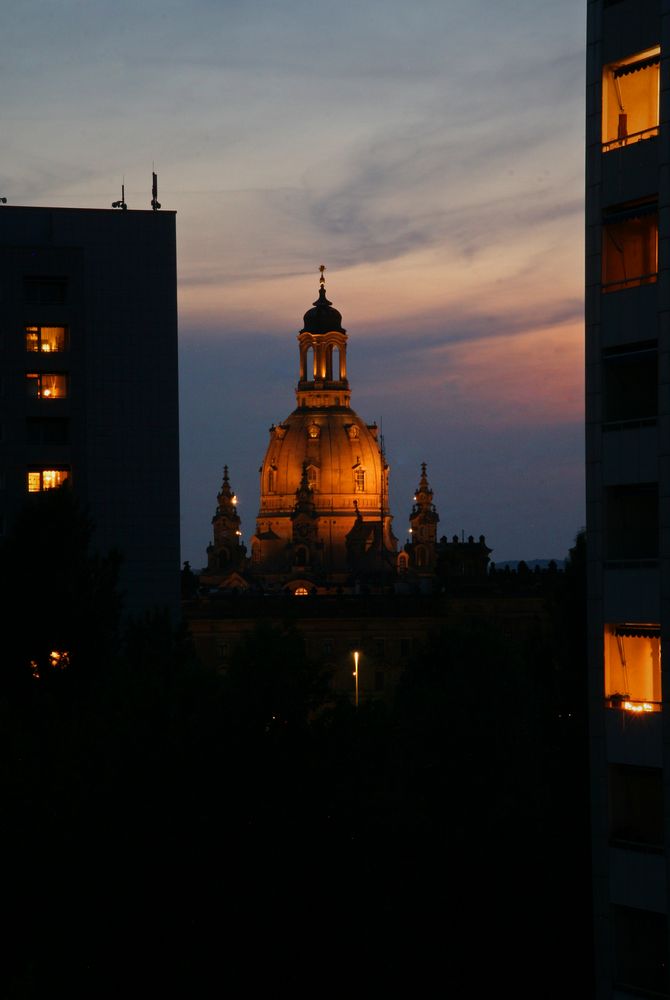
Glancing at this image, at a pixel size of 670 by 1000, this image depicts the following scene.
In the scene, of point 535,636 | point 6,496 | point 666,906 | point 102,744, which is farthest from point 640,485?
point 6,496

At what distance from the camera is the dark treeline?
39.7 metres

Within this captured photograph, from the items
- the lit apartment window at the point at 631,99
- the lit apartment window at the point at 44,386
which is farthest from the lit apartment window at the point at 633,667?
the lit apartment window at the point at 44,386

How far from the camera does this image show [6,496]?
92125mm

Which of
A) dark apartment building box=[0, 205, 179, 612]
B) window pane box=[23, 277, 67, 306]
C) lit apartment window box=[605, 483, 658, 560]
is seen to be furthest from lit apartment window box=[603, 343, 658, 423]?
dark apartment building box=[0, 205, 179, 612]

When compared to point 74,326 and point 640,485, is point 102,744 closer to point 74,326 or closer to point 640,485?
point 640,485

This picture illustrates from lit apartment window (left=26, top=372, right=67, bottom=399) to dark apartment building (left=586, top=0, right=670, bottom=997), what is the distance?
63.5 metres

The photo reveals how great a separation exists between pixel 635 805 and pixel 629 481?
16.6ft

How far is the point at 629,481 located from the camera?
3150cm

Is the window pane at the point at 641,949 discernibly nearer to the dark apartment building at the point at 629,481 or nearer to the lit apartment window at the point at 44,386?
the dark apartment building at the point at 629,481

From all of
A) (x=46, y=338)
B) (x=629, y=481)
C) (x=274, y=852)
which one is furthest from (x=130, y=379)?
(x=629, y=481)

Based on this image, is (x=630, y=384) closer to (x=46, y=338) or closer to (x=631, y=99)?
(x=631, y=99)

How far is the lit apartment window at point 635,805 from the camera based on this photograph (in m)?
31.2

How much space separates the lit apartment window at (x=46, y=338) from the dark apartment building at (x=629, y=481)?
6375 centimetres

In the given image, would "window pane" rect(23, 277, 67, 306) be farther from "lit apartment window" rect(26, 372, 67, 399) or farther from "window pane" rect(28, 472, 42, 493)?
"window pane" rect(28, 472, 42, 493)
